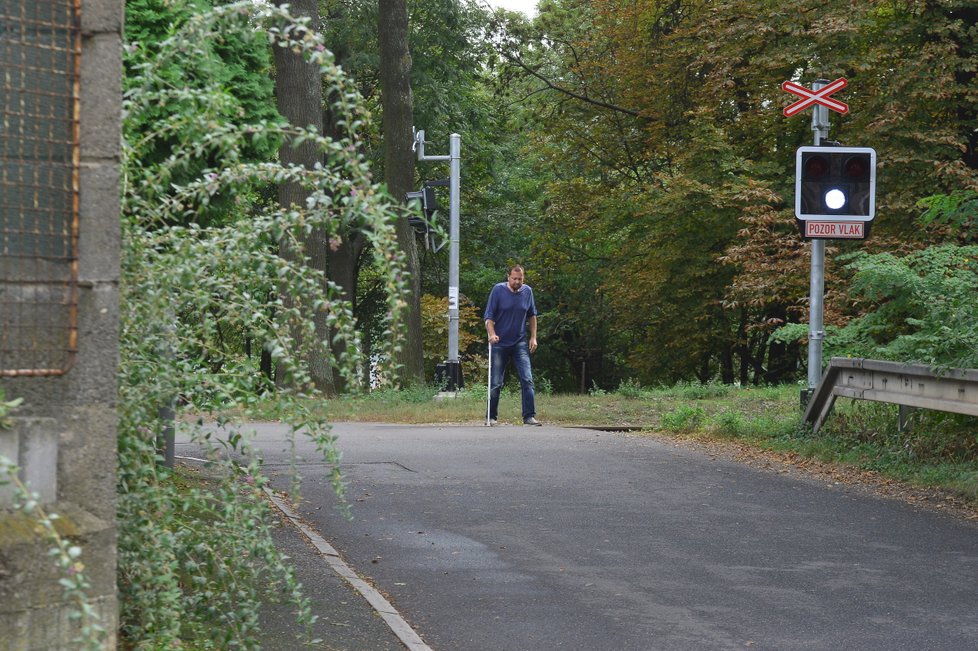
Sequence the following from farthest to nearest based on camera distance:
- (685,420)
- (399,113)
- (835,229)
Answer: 1. (399,113)
2. (685,420)
3. (835,229)

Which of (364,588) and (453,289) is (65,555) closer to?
(364,588)

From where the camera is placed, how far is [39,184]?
4426 millimetres

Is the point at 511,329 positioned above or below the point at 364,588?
above

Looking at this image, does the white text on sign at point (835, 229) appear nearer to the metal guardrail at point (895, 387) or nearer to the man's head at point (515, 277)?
the metal guardrail at point (895, 387)

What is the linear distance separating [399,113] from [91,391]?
23.4 metres

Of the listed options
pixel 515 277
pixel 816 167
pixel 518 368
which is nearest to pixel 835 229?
pixel 816 167

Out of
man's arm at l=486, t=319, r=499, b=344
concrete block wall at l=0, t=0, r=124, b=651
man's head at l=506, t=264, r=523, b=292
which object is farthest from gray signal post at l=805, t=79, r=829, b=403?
concrete block wall at l=0, t=0, r=124, b=651

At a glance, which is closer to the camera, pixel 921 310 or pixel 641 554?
pixel 641 554

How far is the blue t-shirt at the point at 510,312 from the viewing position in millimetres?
17078

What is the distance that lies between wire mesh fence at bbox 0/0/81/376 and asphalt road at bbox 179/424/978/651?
8.11 feet

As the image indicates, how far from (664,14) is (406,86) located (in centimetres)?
793

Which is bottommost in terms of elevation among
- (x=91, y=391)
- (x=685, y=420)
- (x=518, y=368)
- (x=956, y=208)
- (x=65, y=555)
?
(x=685, y=420)

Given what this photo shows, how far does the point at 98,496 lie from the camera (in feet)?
14.9

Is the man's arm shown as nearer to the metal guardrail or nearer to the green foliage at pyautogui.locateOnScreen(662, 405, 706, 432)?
the green foliage at pyautogui.locateOnScreen(662, 405, 706, 432)
